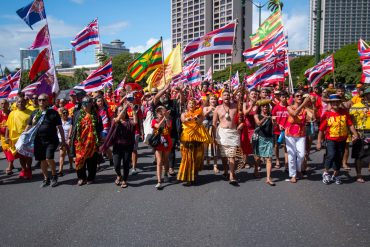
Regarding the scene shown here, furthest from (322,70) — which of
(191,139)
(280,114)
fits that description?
(191,139)

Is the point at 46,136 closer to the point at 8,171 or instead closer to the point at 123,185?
the point at 123,185

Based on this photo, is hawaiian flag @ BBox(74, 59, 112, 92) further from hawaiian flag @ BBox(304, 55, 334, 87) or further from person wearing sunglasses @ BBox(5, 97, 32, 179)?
hawaiian flag @ BBox(304, 55, 334, 87)

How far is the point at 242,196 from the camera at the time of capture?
5262mm

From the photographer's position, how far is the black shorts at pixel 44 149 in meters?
6.17

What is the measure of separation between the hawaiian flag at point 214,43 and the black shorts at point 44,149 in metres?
4.22

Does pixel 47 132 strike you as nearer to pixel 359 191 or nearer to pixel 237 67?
pixel 359 191

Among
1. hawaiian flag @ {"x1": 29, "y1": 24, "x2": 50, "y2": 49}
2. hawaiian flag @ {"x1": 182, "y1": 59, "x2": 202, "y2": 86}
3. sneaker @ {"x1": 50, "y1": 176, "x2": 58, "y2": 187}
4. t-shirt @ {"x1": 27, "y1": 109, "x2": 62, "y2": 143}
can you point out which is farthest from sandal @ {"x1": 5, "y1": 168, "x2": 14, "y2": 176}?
hawaiian flag @ {"x1": 182, "y1": 59, "x2": 202, "y2": 86}

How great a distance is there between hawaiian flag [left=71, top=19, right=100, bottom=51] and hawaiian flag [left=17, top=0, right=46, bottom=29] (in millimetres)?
2689

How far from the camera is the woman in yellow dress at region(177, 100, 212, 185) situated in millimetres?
5945

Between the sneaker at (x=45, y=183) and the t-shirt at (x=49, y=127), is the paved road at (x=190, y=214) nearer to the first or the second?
the sneaker at (x=45, y=183)

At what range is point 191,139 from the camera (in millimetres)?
5930

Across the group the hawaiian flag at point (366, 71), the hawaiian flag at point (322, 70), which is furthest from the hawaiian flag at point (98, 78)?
the hawaiian flag at point (366, 71)

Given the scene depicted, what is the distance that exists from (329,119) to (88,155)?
4.61 m

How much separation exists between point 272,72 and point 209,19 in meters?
125
